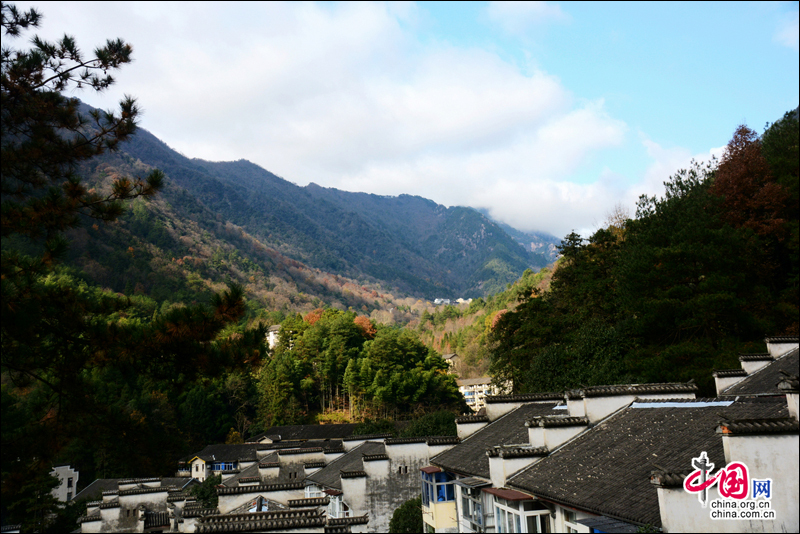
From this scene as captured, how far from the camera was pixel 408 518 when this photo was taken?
1406 cm

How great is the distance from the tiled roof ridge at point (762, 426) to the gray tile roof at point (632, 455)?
1.16 metres

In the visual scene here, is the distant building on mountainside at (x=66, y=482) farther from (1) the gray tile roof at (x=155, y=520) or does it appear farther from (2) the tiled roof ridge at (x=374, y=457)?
(2) the tiled roof ridge at (x=374, y=457)

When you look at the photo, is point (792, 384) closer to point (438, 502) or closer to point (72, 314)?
point (72, 314)

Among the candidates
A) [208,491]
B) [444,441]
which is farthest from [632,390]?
[208,491]

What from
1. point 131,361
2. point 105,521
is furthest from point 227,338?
point 105,521

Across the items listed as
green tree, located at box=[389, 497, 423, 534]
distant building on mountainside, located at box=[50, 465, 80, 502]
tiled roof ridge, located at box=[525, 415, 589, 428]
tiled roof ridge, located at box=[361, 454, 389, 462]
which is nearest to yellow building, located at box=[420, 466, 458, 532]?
green tree, located at box=[389, 497, 423, 534]

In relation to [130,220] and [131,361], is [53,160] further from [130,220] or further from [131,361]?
[130,220]

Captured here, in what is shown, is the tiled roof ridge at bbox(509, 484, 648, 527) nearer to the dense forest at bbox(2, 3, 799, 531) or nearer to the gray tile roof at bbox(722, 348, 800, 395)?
the dense forest at bbox(2, 3, 799, 531)

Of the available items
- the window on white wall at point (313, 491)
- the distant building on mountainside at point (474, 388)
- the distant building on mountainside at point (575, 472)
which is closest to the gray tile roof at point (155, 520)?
the distant building on mountainside at point (575, 472)

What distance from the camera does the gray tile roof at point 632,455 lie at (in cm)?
653

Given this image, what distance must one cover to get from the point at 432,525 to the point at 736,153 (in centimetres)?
1974

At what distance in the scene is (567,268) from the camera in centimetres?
2798

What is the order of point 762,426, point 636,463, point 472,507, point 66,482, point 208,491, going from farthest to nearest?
point 66,482
point 208,491
point 472,507
point 636,463
point 762,426

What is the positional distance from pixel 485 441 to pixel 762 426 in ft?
28.4
